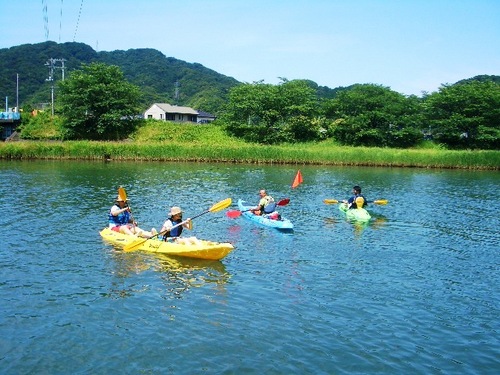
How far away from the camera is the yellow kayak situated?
593 inches

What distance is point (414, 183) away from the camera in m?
38.4

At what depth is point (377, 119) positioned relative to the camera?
218 feet

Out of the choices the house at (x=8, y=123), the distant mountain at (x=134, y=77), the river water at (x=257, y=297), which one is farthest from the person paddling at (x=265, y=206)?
the distant mountain at (x=134, y=77)

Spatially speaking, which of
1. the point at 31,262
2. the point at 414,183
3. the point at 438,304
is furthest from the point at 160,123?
the point at 438,304

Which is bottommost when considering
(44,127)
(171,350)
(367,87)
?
(171,350)

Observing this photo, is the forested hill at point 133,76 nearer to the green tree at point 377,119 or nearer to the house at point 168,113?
the house at point 168,113

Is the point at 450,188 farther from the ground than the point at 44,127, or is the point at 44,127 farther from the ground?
the point at 44,127

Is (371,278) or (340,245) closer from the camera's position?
(371,278)

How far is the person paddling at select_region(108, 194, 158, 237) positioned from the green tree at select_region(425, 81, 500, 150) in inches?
2071

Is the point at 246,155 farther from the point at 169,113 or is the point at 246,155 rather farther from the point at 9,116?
the point at 169,113

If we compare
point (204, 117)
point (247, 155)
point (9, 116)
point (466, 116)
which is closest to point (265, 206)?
point (247, 155)

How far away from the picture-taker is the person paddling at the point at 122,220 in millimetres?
17594

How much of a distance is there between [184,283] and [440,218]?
15.2 m

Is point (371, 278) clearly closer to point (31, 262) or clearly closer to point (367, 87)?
point (31, 262)
